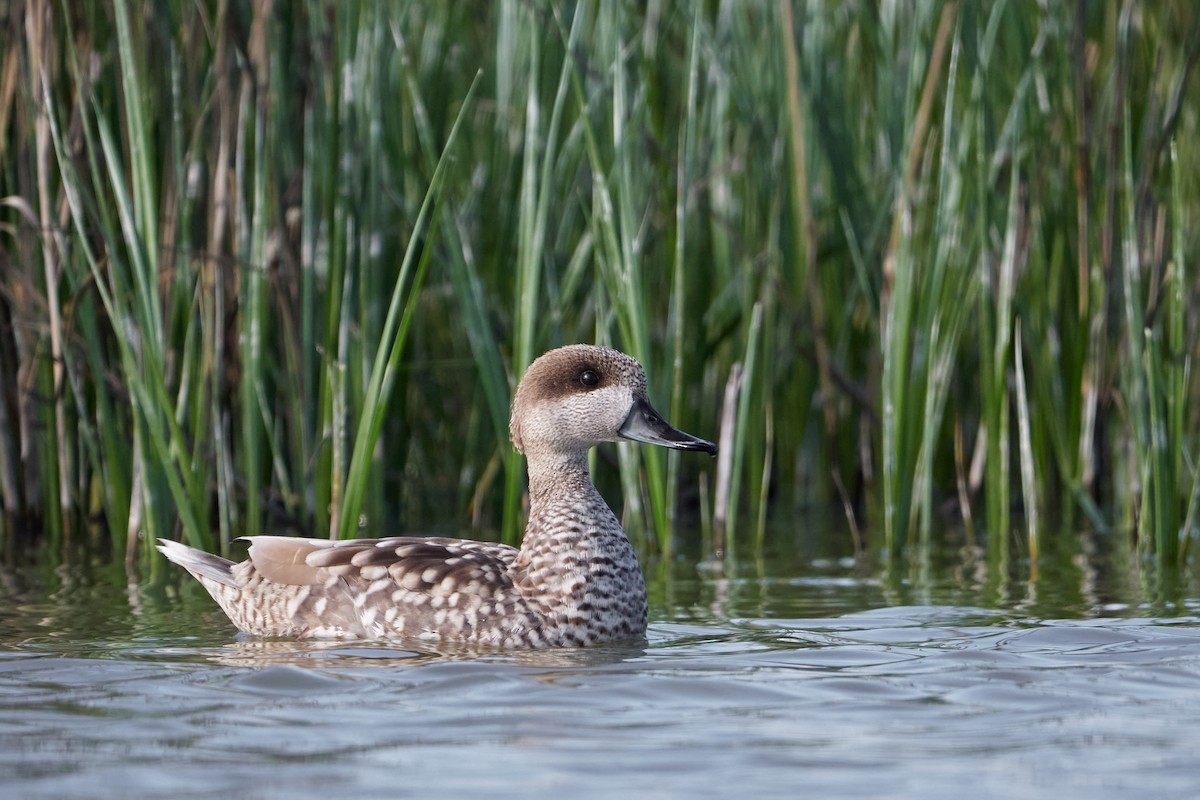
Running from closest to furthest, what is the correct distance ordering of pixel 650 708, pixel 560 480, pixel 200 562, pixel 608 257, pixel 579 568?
1. pixel 650 708
2. pixel 579 568
3. pixel 560 480
4. pixel 200 562
5. pixel 608 257

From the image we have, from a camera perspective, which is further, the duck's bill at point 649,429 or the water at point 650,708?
the duck's bill at point 649,429

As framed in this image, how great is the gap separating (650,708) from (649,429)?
5.41 feet

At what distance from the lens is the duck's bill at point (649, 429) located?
6.10 m

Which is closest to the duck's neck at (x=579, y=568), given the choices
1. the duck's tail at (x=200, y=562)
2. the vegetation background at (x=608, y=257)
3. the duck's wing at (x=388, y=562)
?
the duck's wing at (x=388, y=562)

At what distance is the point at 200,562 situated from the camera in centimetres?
637

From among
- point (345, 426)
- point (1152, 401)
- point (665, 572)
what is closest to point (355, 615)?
point (345, 426)

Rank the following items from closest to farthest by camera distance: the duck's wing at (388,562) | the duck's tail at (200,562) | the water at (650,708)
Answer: the water at (650,708) → the duck's wing at (388,562) → the duck's tail at (200,562)

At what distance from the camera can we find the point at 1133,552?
300 inches

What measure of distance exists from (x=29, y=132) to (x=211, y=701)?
3.40 meters

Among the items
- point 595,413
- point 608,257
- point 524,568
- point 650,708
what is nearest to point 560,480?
point 595,413

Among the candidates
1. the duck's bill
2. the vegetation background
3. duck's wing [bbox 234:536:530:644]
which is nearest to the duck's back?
duck's wing [bbox 234:536:530:644]

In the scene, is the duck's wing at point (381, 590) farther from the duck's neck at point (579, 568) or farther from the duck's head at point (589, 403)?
the duck's head at point (589, 403)

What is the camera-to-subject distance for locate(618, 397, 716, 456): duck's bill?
6.10m

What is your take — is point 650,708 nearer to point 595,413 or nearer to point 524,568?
point 524,568
